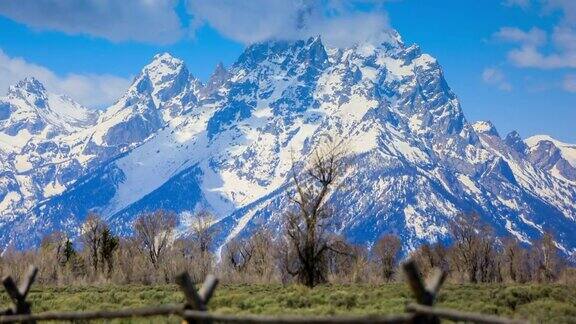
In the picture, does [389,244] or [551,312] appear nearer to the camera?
[551,312]

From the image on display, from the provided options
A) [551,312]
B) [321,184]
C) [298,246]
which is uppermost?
[321,184]

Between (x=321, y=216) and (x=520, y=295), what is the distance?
1443 centimetres

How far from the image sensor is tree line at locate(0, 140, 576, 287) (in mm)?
40938

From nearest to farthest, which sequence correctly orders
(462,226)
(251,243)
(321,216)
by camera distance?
(321,216), (462,226), (251,243)

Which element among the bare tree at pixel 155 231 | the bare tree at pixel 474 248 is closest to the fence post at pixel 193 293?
the bare tree at pixel 474 248

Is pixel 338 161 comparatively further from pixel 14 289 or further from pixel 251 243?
pixel 251 243

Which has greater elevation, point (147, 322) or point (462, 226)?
point (462, 226)

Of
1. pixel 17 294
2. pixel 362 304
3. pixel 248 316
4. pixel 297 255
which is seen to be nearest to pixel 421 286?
pixel 248 316

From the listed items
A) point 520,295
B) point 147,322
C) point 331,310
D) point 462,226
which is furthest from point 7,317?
point 462,226

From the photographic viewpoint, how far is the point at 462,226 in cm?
8981

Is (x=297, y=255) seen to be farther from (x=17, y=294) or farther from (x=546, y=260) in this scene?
(x=546, y=260)

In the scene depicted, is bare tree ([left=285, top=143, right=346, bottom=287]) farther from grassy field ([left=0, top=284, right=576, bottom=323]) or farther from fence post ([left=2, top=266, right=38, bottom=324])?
fence post ([left=2, top=266, right=38, bottom=324])

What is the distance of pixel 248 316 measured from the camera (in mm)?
12500

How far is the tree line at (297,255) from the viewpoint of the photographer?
1612 inches
